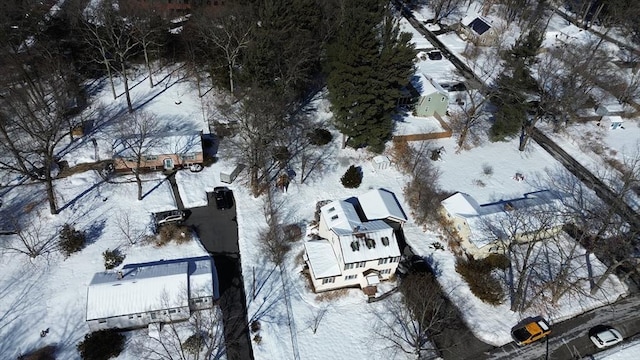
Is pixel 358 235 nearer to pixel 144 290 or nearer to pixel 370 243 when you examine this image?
pixel 370 243

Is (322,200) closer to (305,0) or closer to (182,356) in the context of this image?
(182,356)

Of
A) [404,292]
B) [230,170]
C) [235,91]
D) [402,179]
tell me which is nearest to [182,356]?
[404,292]

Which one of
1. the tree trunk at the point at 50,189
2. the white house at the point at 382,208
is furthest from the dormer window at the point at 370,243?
the tree trunk at the point at 50,189

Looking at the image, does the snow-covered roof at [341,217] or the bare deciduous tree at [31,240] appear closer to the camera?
the snow-covered roof at [341,217]

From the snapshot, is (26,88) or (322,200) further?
(26,88)

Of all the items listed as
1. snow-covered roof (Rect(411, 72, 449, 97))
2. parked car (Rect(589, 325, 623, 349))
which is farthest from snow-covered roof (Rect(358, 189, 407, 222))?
snow-covered roof (Rect(411, 72, 449, 97))

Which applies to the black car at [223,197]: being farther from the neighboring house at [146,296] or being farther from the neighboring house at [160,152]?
the neighboring house at [146,296]

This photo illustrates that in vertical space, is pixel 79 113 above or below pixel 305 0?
below
